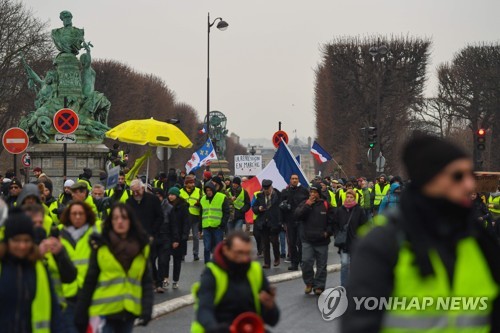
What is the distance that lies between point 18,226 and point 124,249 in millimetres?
1052

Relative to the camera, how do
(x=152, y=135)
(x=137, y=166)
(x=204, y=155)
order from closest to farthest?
(x=152, y=135) → (x=137, y=166) → (x=204, y=155)

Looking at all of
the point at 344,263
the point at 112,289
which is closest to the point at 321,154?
the point at 344,263

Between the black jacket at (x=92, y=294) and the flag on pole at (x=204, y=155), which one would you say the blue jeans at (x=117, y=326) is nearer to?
the black jacket at (x=92, y=294)

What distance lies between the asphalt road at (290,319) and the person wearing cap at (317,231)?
0.37 m

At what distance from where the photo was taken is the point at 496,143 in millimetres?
58719

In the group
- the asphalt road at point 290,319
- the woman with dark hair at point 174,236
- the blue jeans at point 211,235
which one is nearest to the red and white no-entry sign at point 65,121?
the blue jeans at point 211,235

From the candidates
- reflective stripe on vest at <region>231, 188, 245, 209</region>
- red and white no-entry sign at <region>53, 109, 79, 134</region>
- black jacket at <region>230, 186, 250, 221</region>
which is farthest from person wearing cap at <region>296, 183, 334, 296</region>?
red and white no-entry sign at <region>53, 109, 79, 134</region>

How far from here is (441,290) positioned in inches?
139

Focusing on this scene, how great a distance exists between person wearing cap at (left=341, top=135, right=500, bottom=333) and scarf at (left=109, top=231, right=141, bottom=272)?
11.8 feet

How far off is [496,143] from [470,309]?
56555 millimetres

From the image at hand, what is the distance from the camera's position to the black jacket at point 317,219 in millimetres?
13836

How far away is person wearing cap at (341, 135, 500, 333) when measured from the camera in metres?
3.45

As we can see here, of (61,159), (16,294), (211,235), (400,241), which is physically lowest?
(211,235)

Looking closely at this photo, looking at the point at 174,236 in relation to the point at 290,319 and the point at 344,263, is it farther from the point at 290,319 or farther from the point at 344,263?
the point at 290,319
